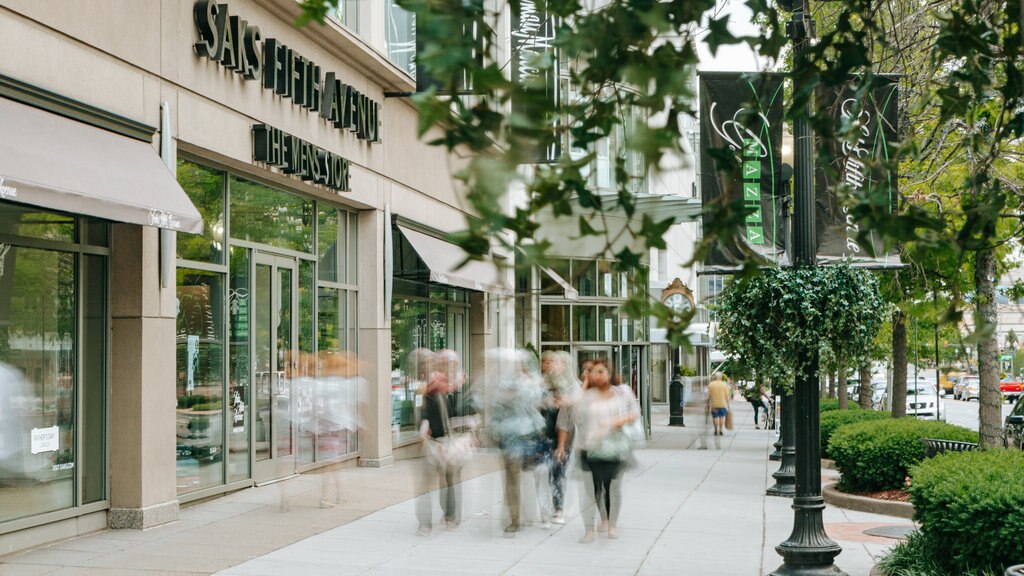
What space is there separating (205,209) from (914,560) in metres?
8.56

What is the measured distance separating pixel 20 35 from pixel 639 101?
803 centimetres

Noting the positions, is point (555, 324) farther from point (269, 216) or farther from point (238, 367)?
point (238, 367)

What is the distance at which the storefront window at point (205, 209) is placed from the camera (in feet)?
41.3

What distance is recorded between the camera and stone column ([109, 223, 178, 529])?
10969mm

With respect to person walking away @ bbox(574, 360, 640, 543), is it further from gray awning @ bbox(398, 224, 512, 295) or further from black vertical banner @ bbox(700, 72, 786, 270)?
gray awning @ bbox(398, 224, 512, 295)

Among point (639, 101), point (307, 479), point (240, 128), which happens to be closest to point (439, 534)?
point (307, 479)

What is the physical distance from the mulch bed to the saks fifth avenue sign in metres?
8.38

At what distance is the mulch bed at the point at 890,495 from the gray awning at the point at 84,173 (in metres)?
9.17

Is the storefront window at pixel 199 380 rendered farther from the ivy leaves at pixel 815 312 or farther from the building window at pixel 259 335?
the ivy leaves at pixel 815 312

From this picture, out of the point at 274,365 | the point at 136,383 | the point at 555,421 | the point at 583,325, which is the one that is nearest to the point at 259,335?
the point at 274,365

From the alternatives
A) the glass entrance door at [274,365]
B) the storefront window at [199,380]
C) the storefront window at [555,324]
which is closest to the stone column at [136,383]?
the storefront window at [199,380]

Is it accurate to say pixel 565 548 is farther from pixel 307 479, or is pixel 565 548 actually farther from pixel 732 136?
pixel 307 479

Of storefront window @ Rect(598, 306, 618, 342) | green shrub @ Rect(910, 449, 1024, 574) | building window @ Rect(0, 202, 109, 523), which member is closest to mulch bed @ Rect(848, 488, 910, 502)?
green shrub @ Rect(910, 449, 1024, 574)

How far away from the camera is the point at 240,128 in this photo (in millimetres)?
13211
